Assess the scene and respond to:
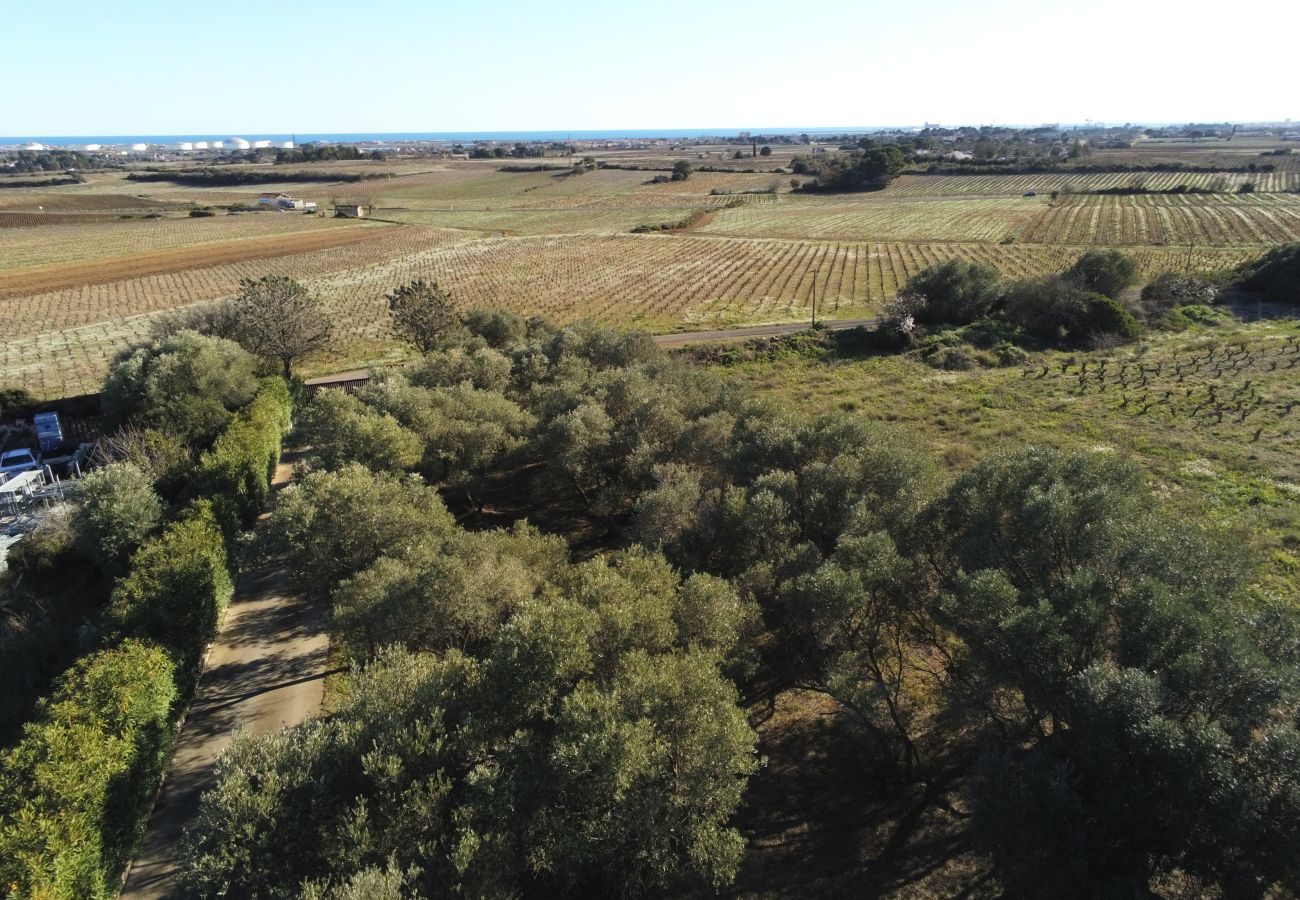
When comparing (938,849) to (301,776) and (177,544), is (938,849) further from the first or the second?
(177,544)

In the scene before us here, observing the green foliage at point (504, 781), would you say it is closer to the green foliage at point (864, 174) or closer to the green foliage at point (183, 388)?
the green foliage at point (183, 388)

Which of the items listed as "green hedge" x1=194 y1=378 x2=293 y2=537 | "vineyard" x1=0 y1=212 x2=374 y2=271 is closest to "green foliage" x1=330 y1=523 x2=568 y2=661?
"green hedge" x1=194 y1=378 x2=293 y2=537

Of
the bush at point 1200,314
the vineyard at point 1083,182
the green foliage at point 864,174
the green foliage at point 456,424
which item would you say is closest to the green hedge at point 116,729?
the green foliage at point 456,424

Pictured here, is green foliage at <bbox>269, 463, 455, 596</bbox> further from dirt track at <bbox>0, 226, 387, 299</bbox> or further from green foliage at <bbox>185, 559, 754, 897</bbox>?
dirt track at <bbox>0, 226, 387, 299</bbox>

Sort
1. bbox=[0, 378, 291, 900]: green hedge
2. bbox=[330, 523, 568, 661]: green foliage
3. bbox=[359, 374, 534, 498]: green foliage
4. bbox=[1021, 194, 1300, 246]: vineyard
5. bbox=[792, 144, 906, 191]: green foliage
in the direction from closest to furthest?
bbox=[0, 378, 291, 900]: green hedge, bbox=[330, 523, 568, 661]: green foliage, bbox=[359, 374, 534, 498]: green foliage, bbox=[1021, 194, 1300, 246]: vineyard, bbox=[792, 144, 906, 191]: green foliage

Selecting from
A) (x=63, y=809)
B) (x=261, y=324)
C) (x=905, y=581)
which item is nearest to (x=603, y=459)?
(x=905, y=581)

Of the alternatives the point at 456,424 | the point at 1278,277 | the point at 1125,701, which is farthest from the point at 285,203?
the point at 1125,701

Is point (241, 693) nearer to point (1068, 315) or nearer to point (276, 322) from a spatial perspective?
point (276, 322)
